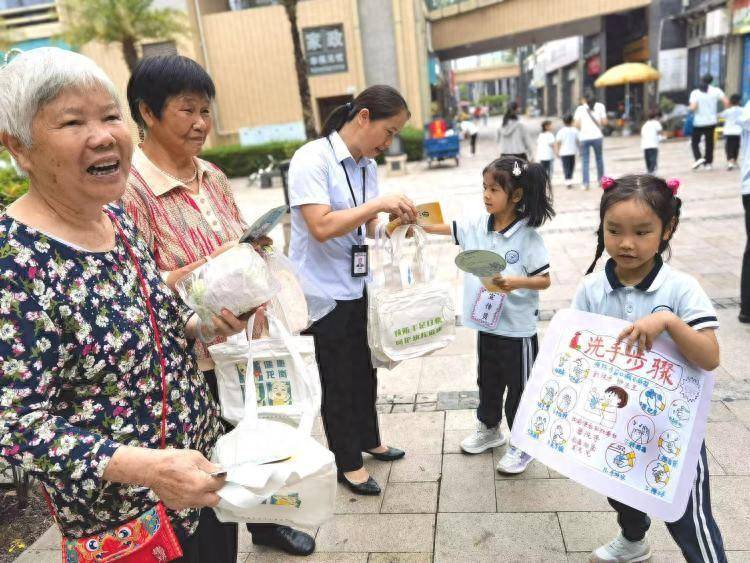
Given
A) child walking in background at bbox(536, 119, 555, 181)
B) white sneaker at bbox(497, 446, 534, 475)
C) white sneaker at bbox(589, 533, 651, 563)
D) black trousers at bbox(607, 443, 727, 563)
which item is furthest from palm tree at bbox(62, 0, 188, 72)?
black trousers at bbox(607, 443, 727, 563)

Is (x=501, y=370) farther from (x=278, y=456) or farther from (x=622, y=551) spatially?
(x=278, y=456)

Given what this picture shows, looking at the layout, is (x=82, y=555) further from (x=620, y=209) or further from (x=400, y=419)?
(x=400, y=419)

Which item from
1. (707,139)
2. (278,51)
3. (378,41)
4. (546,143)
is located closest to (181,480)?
(546,143)

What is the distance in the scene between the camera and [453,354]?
3.96 metres

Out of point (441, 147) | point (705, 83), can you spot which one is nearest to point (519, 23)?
point (441, 147)

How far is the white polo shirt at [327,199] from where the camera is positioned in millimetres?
2168

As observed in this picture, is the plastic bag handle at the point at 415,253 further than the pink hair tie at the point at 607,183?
Yes

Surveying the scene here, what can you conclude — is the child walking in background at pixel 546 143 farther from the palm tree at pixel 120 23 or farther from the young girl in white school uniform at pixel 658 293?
the palm tree at pixel 120 23

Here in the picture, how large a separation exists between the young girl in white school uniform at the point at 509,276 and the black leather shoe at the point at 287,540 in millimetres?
951

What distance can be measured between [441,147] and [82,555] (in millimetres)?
15113

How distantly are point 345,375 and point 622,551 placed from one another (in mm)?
1262

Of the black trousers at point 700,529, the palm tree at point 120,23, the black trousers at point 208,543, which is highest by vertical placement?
the palm tree at point 120,23

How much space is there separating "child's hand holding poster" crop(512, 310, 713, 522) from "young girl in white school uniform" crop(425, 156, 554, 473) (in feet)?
2.17

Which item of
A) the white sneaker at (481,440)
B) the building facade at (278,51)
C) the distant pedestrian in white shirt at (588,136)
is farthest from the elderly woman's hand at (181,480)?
the building facade at (278,51)
